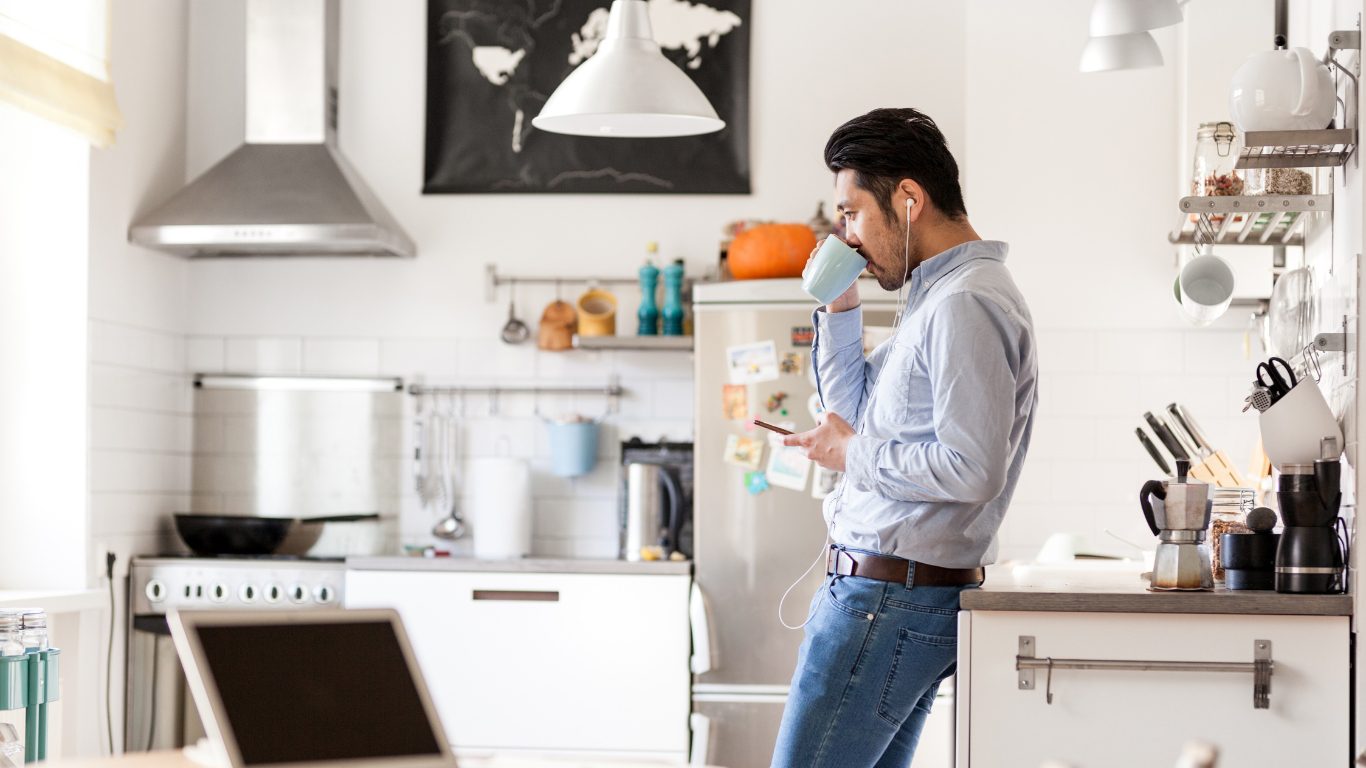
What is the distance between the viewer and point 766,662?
4301 mm

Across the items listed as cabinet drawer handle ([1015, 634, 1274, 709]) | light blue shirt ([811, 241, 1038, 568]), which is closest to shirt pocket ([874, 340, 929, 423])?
light blue shirt ([811, 241, 1038, 568])

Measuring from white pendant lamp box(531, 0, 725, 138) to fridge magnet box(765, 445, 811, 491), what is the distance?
1.15 metres

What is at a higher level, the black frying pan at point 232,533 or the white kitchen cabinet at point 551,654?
the black frying pan at point 232,533

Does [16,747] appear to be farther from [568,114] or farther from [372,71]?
[372,71]

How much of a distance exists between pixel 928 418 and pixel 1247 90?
88 centimetres

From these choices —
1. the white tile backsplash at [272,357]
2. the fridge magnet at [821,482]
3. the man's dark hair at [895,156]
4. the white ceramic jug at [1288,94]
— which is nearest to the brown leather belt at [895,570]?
the man's dark hair at [895,156]

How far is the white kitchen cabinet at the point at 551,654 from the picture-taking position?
14.2ft

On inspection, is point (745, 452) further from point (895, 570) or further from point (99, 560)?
point (895, 570)

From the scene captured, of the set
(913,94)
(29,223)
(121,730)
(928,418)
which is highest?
(913,94)

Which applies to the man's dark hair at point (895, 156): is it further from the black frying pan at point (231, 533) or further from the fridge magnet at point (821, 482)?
the black frying pan at point (231, 533)

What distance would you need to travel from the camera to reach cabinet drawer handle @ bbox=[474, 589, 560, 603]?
14.4 ft

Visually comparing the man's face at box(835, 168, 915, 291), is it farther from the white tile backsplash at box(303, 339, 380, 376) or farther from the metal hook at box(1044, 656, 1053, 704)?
the white tile backsplash at box(303, 339, 380, 376)

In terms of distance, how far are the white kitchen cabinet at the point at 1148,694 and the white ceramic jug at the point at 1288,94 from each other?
82cm

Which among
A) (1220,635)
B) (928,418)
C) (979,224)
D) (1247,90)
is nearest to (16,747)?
(928,418)
